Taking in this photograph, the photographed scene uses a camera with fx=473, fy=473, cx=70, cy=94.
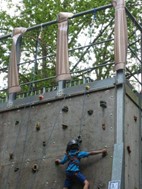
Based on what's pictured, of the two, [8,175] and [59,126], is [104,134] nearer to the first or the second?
[59,126]

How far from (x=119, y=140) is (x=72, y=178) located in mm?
1177

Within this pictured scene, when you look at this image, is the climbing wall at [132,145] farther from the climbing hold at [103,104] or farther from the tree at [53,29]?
the tree at [53,29]

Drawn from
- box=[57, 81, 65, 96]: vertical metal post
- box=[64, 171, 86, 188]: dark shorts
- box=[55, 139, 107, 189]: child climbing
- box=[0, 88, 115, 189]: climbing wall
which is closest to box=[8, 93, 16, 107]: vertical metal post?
box=[0, 88, 115, 189]: climbing wall

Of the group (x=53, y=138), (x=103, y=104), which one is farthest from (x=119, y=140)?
(x=53, y=138)

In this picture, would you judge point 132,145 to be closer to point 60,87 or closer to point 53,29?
point 60,87

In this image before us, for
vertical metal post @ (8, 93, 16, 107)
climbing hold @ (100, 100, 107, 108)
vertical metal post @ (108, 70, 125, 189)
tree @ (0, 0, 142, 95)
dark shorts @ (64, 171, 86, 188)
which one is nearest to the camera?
vertical metal post @ (108, 70, 125, 189)

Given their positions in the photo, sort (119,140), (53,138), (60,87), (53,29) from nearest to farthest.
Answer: (119,140) → (53,138) → (60,87) → (53,29)

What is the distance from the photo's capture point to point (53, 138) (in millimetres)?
9883

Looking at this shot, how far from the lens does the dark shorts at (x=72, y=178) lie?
9055 mm

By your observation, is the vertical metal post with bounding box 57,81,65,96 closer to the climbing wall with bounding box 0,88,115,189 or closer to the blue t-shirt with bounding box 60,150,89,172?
the climbing wall with bounding box 0,88,115,189

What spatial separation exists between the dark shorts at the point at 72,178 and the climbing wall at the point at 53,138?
0.14 metres

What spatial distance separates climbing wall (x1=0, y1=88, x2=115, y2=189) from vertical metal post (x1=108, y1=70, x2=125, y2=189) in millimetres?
144

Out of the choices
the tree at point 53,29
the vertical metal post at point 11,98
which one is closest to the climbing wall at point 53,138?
the vertical metal post at point 11,98

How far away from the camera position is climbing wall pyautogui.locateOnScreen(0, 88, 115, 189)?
9.26m
